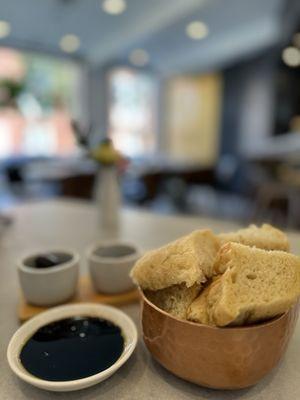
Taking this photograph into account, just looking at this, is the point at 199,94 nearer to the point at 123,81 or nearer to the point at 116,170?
the point at 123,81

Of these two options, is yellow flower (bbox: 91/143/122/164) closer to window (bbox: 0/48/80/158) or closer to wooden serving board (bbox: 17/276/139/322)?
wooden serving board (bbox: 17/276/139/322)

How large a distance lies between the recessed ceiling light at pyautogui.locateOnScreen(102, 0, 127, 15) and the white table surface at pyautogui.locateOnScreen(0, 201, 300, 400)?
98.0 inches

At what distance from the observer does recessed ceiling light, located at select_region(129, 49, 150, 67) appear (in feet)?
17.2

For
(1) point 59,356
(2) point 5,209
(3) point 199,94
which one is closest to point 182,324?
(1) point 59,356

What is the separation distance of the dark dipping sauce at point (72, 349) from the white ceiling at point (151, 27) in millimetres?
2412

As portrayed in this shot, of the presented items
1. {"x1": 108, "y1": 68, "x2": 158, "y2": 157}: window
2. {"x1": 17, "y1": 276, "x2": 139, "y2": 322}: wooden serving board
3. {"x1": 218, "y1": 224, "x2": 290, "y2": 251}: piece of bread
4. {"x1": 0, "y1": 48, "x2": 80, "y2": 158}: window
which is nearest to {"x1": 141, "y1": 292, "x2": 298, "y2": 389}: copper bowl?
{"x1": 218, "y1": 224, "x2": 290, "y2": 251}: piece of bread

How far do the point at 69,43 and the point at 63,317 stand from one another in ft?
14.9

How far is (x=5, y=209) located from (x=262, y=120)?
17.2ft

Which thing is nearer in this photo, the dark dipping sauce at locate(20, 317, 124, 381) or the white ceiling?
the dark dipping sauce at locate(20, 317, 124, 381)

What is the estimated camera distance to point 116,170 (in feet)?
4.12

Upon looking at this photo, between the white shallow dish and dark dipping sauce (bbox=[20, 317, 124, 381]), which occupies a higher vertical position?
the white shallow dish

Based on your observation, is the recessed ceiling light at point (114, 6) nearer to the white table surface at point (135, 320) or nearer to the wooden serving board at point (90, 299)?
the white table surface at point (135, 320)

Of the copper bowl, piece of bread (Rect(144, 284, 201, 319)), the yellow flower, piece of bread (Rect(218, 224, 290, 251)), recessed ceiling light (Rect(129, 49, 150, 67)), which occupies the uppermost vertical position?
recessed ceiling light (Rect(129, 49, 150, 67))

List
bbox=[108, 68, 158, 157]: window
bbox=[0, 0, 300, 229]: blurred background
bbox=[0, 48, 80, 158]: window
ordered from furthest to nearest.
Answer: bbox=[108, 68, 158, 157]: window
bbox=[0, 48, 80, 158]: window
bbox=[0, 0, 300, 229]: blurred background
